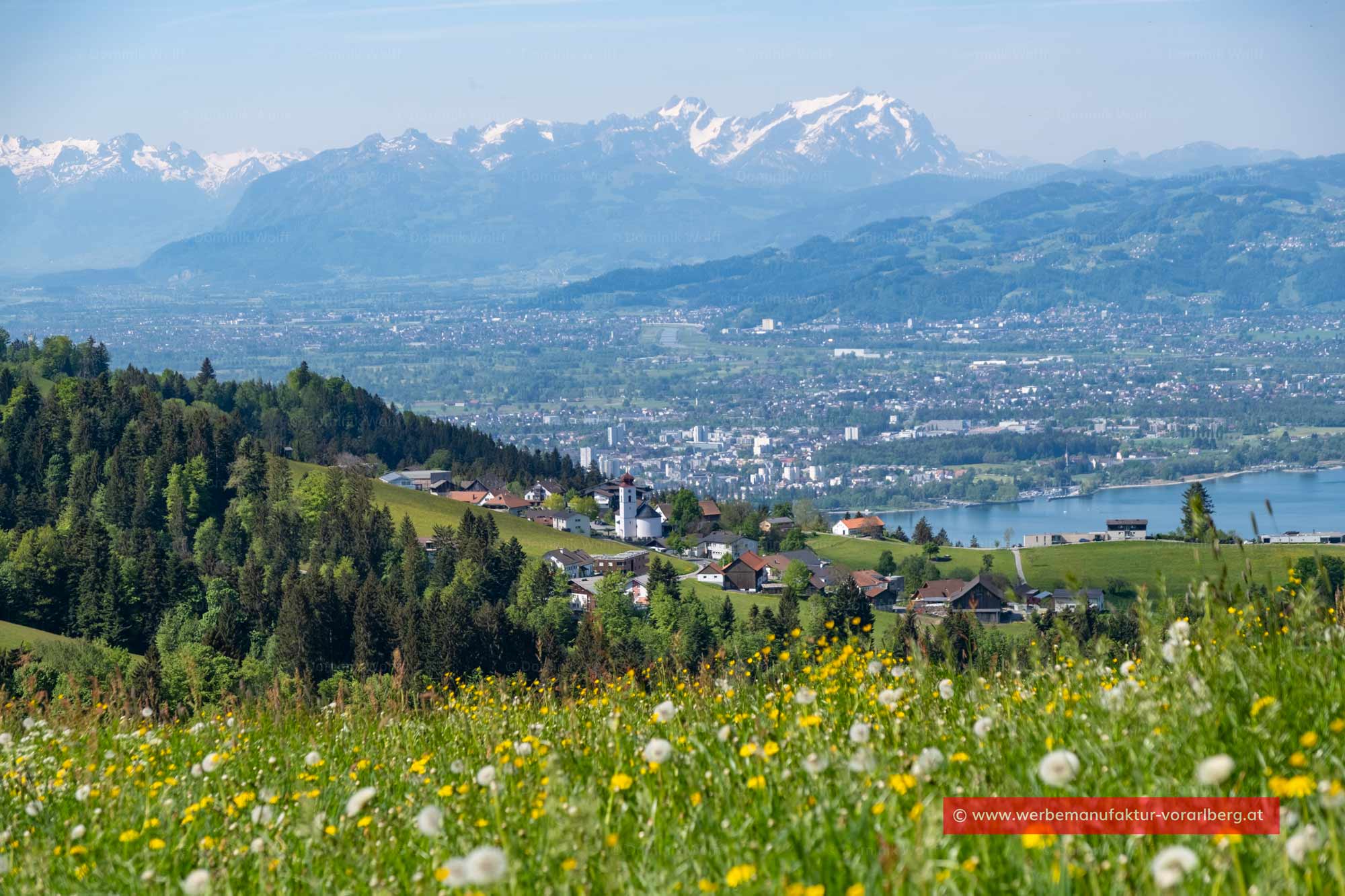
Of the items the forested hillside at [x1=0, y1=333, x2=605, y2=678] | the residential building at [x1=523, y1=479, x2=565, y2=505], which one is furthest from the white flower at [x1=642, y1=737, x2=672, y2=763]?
the residential building at [x1=523, y1=479, x2=565, y2=505]

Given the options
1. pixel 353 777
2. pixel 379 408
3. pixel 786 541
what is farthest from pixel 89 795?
pixel 379 408

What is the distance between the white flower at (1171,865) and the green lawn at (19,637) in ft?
138

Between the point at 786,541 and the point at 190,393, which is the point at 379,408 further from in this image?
the point at 786,541

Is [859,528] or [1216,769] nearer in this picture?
[1216,769]

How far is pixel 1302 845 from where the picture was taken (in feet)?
11.0

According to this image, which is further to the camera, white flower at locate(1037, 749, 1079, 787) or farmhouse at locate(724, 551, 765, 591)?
farmhouse at locate(724, 551, 765, 591)

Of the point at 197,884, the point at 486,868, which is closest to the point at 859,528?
the point at 197,884

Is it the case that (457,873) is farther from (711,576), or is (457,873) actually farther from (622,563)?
(622,563)

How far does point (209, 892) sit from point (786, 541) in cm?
9176

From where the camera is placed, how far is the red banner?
12.5 ft

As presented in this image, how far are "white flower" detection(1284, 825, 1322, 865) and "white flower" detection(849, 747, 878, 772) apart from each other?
1170 millimetres

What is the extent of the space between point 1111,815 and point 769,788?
108 centimetres

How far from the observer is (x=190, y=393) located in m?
122

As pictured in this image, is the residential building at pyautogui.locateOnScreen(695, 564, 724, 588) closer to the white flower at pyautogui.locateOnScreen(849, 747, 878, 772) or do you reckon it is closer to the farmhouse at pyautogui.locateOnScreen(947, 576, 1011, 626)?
the farmhouse at pyautogui.locateOnScreen(947, 576, 1011, 626)
